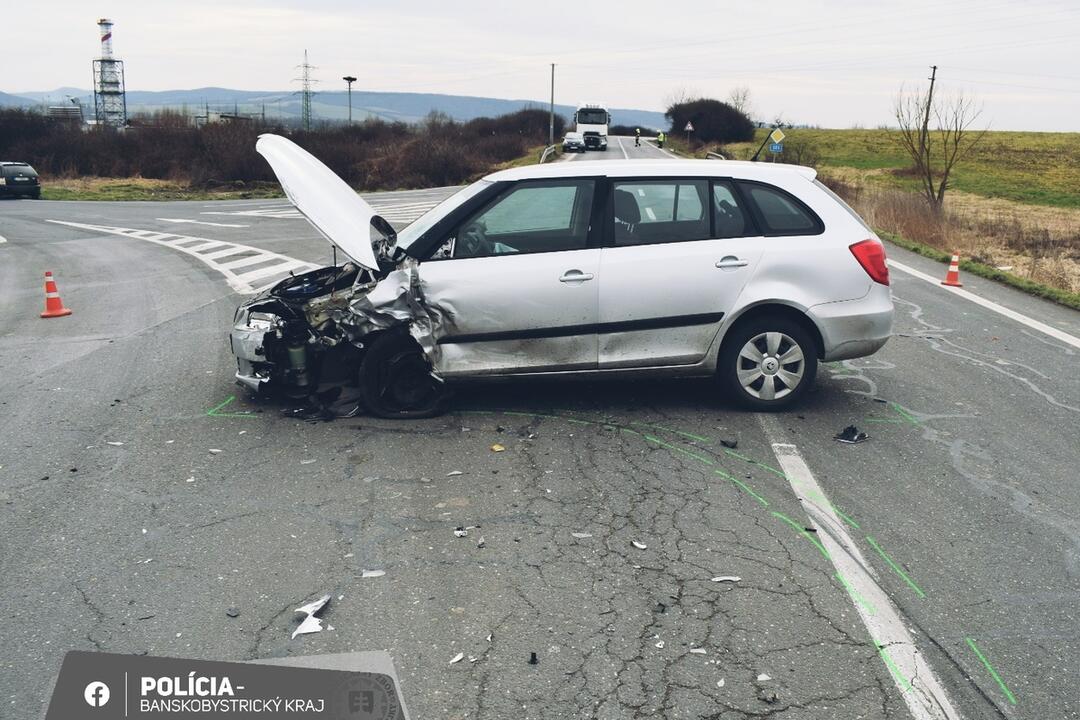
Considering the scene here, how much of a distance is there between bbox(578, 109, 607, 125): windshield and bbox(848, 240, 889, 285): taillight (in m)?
57.0

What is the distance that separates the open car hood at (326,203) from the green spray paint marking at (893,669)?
4.07 metres

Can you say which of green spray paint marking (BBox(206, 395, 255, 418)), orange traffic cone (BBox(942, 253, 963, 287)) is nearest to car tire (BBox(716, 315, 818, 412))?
green spray paint marking (BBox(206, 395, 255, 418))

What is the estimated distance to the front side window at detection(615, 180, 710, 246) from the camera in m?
6.76

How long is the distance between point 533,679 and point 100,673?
5.65 feet

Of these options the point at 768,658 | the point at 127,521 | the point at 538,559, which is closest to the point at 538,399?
the point at 538,559

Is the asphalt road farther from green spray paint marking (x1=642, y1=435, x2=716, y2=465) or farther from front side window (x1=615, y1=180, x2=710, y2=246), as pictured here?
front side window (x1=615, y1=180, x2=710, y2=246)

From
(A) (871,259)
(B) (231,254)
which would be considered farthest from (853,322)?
(B) (231,254)

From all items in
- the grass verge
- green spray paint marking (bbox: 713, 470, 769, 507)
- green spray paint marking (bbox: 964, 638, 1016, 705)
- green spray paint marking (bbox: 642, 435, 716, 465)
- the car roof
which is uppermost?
the car roof

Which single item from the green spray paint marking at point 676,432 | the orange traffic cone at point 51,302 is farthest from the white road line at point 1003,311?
the orange traffic cone at point 51,302

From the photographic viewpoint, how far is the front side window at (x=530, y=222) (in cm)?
671

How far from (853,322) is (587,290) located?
2.01 metres

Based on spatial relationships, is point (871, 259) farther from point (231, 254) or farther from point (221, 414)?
point (231, 254)

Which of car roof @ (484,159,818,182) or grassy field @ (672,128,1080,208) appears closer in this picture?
car roof @ (484,159,818,182)

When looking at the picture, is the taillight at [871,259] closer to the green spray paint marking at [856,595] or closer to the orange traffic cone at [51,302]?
the green spray paint marking at [856,595]
